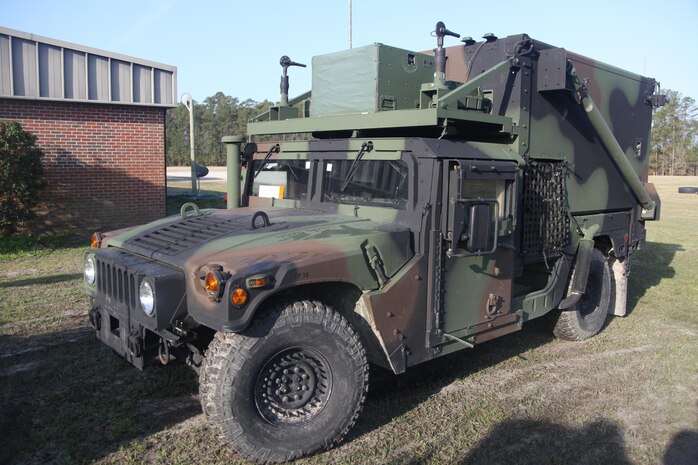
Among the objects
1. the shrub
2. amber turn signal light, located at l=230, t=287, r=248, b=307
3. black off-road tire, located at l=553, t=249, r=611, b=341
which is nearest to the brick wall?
the shrub

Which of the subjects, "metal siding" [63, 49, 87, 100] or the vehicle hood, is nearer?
the vehicle hood

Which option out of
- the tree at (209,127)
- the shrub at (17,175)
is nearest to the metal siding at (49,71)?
the shrub at (17,175)

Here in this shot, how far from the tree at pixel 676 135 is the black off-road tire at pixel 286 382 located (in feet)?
195

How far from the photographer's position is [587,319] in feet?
20.2

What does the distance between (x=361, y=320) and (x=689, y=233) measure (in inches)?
527

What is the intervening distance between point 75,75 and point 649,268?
1085 cm

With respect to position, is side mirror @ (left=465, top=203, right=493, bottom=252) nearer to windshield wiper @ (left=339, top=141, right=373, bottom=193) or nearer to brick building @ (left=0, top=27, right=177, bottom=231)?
windshield wiper @ (left=339, top=141, right=373, bottom=193)

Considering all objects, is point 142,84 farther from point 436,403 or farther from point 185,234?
point 436,403

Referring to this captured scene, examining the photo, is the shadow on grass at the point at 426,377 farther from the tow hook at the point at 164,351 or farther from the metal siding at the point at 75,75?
the metal siding at the point at 75,75

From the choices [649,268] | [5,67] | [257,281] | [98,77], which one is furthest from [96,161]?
[649,268]

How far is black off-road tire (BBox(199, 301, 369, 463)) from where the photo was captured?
329 centimetres

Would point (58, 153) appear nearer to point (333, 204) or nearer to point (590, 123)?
point (333, 204)

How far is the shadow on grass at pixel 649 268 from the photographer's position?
8231 millimetres

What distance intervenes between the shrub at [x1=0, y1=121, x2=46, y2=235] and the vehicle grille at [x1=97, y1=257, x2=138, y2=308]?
7.42 meters
